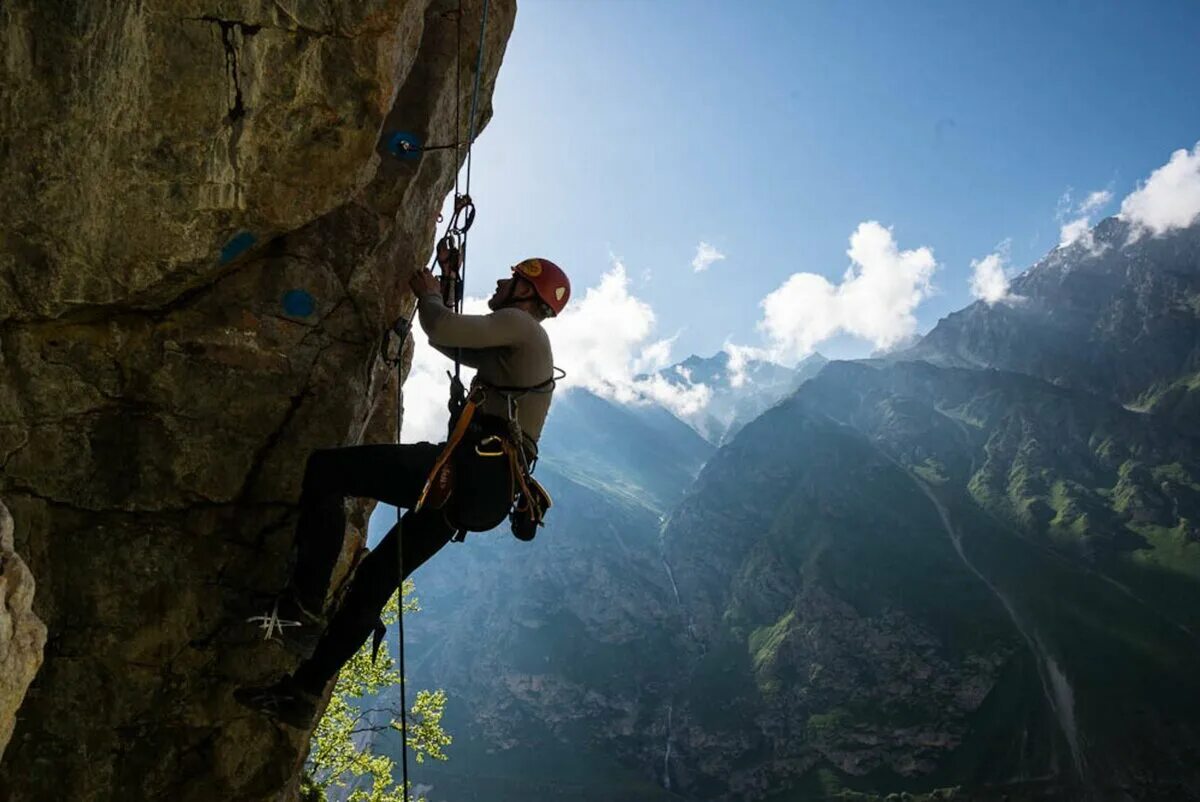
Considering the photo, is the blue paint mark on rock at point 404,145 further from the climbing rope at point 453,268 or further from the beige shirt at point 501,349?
the beige shirt at point 501,349

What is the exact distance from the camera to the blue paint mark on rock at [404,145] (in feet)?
30.1

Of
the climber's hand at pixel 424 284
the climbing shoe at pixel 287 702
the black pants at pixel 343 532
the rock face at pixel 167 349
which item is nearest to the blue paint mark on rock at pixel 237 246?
the rock face at pixel 167 349

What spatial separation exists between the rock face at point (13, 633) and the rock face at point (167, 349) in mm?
2749

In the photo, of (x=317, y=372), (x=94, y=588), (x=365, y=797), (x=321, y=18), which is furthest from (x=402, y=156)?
(x=365, y=797)

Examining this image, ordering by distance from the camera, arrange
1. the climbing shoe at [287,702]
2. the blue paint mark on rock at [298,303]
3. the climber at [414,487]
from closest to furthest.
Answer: the climber at [414,487], the climbing shoe at [287,702], the blue paint mark on rock at [298,303]

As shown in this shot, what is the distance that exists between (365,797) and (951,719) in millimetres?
185135

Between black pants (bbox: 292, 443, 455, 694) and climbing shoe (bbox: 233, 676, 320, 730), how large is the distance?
12 centimetres

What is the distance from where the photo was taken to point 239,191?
710 centimetres

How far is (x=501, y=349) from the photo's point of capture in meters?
7.05

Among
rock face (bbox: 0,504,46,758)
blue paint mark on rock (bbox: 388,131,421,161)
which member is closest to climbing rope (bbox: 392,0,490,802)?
blue paint mark on rock (bbox: 388,131,421,161)

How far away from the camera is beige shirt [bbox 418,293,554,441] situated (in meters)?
6.67

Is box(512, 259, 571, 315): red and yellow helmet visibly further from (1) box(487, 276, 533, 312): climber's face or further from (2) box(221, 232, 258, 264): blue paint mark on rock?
(2) box(221, 232, 258, 264): blue paint mark on rock

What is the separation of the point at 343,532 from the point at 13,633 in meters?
2.68

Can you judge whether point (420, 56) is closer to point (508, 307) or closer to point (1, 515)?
point (508, 307)
